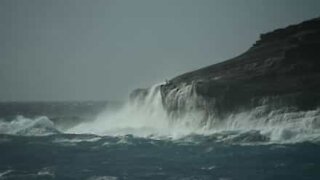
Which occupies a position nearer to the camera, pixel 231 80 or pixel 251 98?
pixel 251 98

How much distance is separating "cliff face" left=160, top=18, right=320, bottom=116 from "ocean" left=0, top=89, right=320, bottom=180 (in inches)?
87.5

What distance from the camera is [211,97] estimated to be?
7206 cm

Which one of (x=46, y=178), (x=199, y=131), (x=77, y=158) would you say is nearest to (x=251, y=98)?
(x=199, y=131)

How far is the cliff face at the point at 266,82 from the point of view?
66312mm

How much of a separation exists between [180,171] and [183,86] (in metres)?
40.9

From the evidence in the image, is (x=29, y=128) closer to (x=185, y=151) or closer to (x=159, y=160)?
(x=185, y=151)

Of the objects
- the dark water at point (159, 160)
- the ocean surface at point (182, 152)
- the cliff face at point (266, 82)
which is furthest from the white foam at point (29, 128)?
the cliff face at point (266, 82)

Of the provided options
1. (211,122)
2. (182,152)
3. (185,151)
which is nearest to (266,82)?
(211,122)

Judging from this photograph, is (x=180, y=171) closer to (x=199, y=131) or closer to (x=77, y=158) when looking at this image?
(x=77, y=158)

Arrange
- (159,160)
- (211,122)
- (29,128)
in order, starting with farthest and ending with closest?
(29,128), (211,122), (159,160)

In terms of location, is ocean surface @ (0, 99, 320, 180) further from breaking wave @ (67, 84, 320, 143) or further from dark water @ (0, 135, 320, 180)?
breaking wave @ (67, 84, 320, 143)

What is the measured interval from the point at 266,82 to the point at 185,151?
24.1m

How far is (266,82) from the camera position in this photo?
2827 inches

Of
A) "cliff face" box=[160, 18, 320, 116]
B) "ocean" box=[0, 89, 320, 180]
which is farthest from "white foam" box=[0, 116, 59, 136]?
"cliff face" box=[160, 18, 320, 116]
